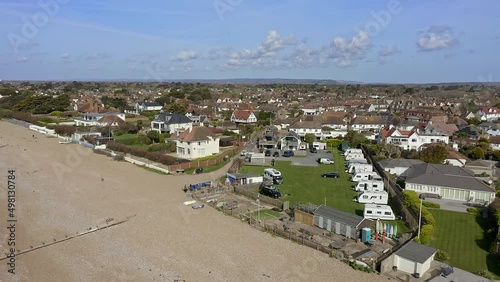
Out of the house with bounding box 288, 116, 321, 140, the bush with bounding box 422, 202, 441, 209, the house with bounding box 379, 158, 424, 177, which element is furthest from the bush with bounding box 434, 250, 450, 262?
the house with bounding box 288, 116, 321, 140

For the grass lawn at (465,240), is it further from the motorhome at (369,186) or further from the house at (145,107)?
the house at (145,107)

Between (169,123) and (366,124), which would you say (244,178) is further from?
(366,124)

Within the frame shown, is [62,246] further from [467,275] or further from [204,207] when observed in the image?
[467,275]

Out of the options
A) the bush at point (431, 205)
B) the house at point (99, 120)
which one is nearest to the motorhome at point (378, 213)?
the bush at point (431, 205)

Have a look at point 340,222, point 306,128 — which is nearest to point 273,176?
point 340,222

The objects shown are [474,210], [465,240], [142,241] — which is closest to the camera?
[142,241]

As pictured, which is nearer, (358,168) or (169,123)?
(358,168)
